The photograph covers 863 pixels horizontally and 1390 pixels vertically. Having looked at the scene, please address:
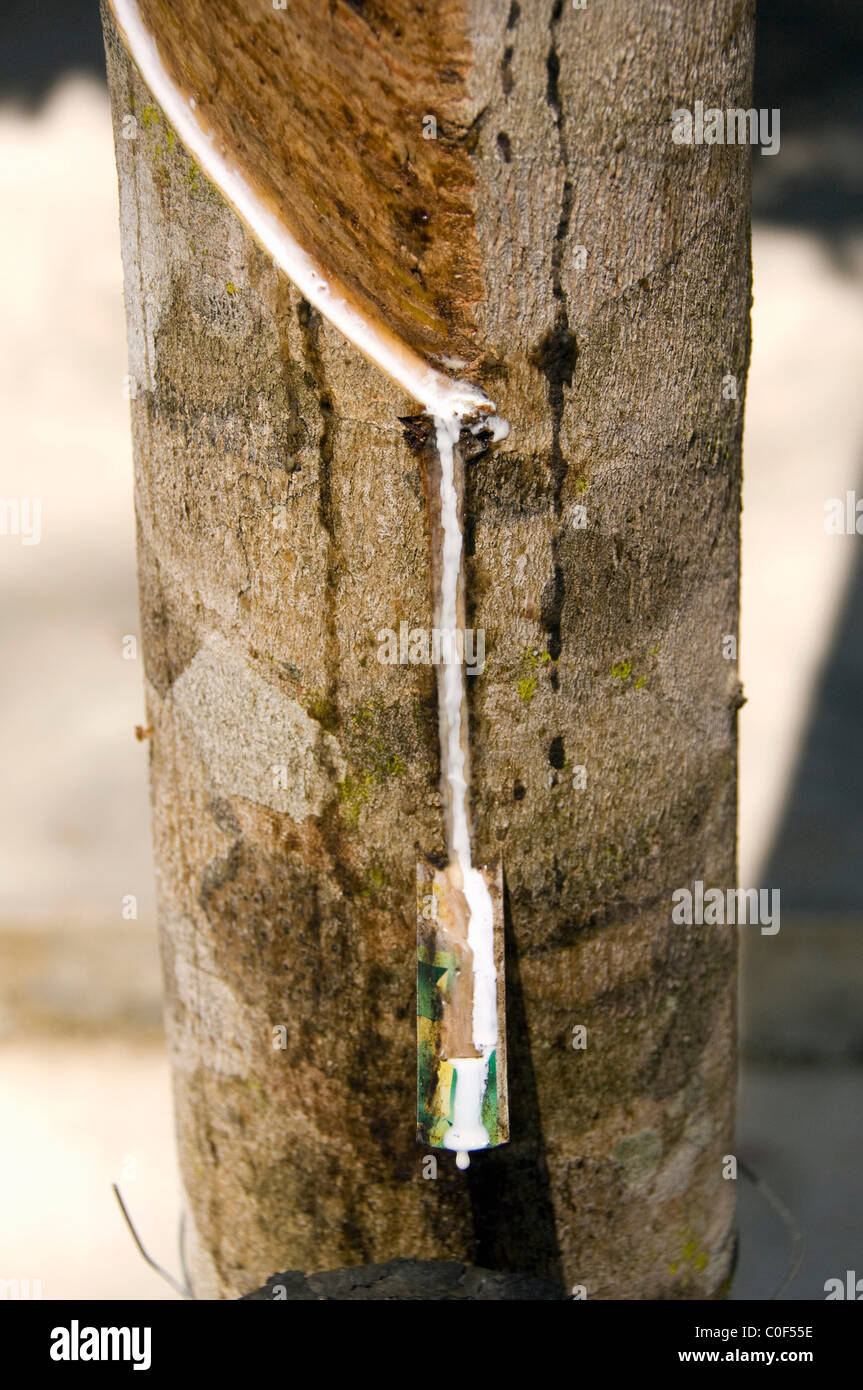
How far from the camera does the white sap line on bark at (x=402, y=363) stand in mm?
1014

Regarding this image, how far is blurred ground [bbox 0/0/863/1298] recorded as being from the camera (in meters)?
2.67

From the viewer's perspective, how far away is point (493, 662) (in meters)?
1.10

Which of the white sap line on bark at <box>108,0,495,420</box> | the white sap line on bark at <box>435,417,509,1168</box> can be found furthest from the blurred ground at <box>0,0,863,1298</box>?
the white sap line on bark at <box>108,0,495,420</box>

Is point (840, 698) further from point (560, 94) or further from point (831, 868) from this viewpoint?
point (560, 94)

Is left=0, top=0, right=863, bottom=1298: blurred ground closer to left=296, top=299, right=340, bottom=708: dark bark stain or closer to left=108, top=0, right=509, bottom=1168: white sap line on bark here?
left=108, top=0, right=509, bottom=1168: white sap line on bark

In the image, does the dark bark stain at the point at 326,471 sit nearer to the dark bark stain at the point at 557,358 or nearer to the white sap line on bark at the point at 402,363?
the white sap line on bark at the point at 402,363

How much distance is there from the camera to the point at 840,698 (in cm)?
387

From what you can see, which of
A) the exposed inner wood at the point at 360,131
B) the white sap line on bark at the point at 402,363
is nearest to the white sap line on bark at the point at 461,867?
the white sap line on bark at the point at 402,363

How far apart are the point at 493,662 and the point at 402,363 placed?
0.25 meters

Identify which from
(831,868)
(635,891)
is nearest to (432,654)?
(635,891)

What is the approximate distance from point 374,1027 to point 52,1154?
1776mm

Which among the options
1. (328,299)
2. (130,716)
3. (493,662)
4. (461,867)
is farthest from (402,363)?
(130,716)

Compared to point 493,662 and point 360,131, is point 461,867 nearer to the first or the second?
point 493,662

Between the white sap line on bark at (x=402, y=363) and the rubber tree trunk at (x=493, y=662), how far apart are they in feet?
0.05
